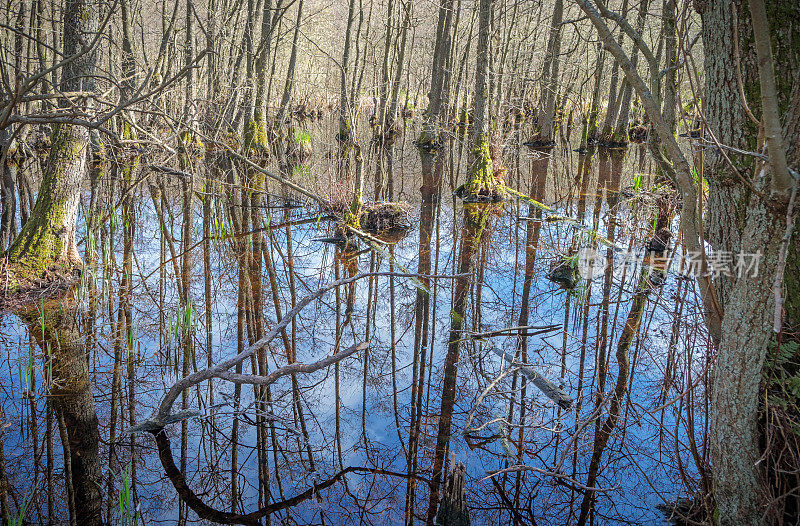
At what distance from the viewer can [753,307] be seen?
196 cm

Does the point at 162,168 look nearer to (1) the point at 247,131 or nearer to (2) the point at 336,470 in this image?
(1) the point at 247,131

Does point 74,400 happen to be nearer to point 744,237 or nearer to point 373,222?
point 744,237

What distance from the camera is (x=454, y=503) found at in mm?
2691

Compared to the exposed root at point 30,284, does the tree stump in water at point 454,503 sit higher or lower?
lower

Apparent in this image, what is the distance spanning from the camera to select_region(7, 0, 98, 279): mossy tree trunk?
5066 millimetres

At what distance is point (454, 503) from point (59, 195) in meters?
4.51

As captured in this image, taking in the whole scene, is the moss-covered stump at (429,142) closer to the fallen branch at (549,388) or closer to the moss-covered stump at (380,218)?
the moss-covered stump at (380,218)

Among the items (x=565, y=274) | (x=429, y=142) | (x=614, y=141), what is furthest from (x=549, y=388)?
(x=614, y=141)

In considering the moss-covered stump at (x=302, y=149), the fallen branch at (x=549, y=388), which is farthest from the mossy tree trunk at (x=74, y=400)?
the moss-covered stump at (x=302, y=149)

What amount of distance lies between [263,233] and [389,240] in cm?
170

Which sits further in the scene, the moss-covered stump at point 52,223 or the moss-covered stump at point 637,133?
the moss-covered stump at point 637,133

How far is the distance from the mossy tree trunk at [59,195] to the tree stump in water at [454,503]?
4325 mm

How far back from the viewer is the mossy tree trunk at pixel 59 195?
5.07 meters

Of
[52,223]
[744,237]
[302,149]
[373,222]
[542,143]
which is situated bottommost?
[373,222]
